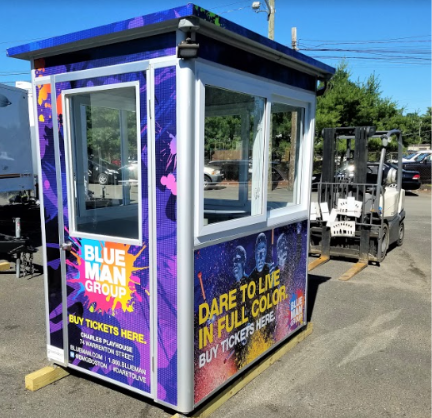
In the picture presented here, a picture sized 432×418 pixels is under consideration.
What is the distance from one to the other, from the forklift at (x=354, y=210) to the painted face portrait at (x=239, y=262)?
3.95 m

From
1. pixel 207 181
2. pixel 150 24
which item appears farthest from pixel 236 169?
pixel 150 24

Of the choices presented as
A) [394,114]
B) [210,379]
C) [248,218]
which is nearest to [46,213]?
[248,218]

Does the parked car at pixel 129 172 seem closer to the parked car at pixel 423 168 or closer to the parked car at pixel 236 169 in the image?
the parked car at pixel 236 169

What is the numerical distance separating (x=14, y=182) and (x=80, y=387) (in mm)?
6642

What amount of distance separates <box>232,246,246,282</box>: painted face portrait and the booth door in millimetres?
645

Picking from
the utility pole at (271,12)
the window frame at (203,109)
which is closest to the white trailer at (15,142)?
the window frame at (203,109)

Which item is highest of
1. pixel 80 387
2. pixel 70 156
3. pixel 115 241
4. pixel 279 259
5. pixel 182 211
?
pixel 70 156

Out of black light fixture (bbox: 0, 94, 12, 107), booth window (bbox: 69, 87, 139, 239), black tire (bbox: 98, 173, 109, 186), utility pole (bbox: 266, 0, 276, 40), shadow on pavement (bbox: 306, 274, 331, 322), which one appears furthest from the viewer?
utility pole (bbox: 266, 0, 276, 40)

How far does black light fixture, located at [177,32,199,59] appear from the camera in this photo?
2.32 metres

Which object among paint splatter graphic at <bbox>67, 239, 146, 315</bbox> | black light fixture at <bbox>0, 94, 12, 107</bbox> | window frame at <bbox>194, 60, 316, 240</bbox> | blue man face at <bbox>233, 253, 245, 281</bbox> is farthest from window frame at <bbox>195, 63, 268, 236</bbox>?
black light fixture at <bbox>0, 94, 12, 107</bbox>

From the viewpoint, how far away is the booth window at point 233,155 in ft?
9.96

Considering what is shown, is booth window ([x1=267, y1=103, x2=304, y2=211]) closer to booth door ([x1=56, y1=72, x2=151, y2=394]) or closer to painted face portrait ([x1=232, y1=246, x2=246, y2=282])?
painted face portrait ([x1=232, y1=246, x2=246, y2=282])

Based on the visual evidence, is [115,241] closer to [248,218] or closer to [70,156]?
[70,156]

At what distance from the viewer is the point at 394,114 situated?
23531 mm
